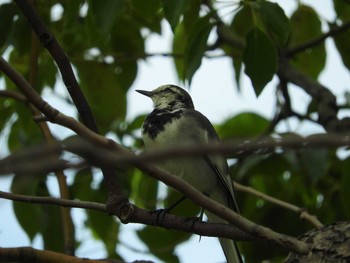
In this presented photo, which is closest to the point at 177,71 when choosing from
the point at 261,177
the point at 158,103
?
the point at 158,103

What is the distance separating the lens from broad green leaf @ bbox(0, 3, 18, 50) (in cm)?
313

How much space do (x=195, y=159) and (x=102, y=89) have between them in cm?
86

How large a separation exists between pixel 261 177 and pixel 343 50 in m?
0.93

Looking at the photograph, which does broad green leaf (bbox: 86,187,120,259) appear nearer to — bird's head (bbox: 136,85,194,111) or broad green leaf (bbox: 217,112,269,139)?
bird's head (bbox: 136,85,194,111)

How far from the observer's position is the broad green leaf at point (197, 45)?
2.89 meters

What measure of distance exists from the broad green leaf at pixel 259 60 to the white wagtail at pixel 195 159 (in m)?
0.60

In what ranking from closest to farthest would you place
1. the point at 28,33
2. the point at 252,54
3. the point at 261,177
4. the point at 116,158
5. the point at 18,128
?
the point at 116,158, the point at 252,54, the point at 28,33, the point at 18,128, the point at 261,177

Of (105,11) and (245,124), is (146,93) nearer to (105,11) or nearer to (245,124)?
(245,124)

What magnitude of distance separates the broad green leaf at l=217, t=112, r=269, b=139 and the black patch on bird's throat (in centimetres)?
44

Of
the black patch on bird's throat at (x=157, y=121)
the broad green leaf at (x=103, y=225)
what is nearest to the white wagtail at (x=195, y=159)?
the black patch on bird's throat at (x=157, y=121)

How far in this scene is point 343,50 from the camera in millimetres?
3562

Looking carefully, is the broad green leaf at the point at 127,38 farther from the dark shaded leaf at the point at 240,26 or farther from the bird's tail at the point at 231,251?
the bird's tail at the point at 231,251

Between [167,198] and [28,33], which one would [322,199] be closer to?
[167,198]

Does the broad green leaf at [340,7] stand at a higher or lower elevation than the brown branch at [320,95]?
higher
